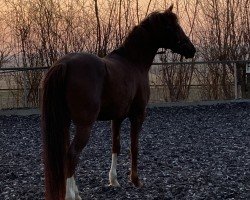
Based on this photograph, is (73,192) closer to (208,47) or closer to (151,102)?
(151,102)

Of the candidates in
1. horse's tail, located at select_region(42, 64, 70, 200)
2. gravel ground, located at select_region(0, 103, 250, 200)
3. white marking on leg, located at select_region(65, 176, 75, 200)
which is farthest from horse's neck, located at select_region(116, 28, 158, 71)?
white marking on leg, located at select_region(65, 176, 75, 200)

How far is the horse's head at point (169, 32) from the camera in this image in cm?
515

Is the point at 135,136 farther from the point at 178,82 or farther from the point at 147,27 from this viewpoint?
the point at 178,82

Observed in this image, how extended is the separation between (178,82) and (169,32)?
821 cm

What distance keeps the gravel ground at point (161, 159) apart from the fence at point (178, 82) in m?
1.38

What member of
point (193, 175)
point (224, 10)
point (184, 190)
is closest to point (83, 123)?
point (184, 190)

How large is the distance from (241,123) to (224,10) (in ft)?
20.4

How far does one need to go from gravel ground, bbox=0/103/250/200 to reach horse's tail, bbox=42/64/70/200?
0.78 meters

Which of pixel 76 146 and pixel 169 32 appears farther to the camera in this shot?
pixel 169 32

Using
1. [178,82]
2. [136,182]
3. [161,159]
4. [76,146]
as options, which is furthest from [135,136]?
[178,82]

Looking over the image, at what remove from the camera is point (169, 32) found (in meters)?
5.22

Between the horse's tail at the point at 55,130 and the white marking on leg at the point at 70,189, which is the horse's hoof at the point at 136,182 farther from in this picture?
the horse's tail at the point at 55,130

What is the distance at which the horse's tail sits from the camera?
400 centimetres

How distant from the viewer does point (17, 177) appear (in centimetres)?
566
